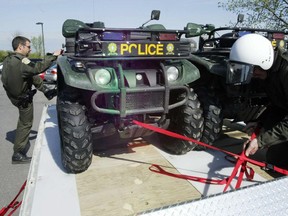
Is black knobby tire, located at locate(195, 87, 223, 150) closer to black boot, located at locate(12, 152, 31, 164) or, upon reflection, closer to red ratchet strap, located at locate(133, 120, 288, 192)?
red ratchet strap, located at locate(133, 120, 288, 192)

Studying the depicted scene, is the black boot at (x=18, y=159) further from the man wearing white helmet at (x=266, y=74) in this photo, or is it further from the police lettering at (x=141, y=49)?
the man wearing white helmet at (x=266, y=74)

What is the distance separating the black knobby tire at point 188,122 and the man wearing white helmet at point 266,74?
0.48m

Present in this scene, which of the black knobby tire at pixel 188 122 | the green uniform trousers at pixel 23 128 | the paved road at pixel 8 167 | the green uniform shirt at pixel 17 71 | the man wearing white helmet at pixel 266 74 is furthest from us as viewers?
the green uniform trousers at pixel 23 128

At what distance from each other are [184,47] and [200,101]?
711 mm

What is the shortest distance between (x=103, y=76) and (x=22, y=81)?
8.39ft

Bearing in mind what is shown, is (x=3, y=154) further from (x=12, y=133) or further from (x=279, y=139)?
(x=279, y=139)

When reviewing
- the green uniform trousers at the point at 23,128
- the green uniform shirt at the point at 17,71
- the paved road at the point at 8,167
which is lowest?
the paved road at the point at 8,167

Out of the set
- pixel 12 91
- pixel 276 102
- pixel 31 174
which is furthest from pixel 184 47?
pixel 12 91

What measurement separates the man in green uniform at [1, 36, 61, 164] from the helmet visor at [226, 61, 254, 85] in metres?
2.51

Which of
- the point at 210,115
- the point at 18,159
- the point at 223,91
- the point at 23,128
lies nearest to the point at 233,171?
the point at 210,115

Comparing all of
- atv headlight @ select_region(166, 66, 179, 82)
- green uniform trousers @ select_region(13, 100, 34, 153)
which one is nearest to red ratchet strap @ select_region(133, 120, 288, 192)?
atv headlight @ select_region(166, 66, 179, 82)

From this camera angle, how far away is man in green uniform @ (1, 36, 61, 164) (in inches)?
180

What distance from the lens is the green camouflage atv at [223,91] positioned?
3.21 metres

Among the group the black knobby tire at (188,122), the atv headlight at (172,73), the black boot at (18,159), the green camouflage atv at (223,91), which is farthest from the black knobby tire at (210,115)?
the black boot at (18,159)
